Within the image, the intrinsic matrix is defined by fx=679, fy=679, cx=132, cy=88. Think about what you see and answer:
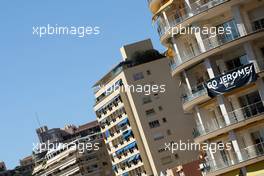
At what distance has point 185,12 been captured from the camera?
45.4m

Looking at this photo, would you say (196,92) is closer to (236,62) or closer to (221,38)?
(236,62)

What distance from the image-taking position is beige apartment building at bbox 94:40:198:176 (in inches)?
3268

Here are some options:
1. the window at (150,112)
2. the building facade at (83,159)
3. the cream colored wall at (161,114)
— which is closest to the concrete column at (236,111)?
the cream colored wall at (161,114)

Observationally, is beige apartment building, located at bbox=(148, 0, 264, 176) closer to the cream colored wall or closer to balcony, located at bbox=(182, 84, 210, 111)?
balcony, located at bbox=(182, 84, 210, 111)

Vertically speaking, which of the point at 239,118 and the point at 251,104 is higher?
the point at 251,104

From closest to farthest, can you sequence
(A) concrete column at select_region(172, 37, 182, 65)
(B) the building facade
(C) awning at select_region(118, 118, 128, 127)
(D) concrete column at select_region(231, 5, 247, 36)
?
(D) concrete column at select_region(231, 5, 247, 36), (A) concrete column at select_region(172, 37, 182, 65), (C) awning at select_region(118, 118, 128, 127), (B) the building facade

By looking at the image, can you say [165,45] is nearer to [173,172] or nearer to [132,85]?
[173,172]

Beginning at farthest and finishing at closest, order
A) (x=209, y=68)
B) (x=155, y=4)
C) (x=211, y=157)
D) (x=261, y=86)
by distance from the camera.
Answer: (x=155, y=4) → (x=211, y=157) → (x=209, y=68) → (x=261, y=86)

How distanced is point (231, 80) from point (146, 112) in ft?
143

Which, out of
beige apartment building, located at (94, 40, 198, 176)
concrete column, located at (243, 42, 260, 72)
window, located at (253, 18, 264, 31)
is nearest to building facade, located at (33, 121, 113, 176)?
beige apartment building, located at (94, 40, 198, 176)

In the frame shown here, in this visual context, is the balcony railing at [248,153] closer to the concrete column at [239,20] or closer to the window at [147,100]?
the concrete column at [239,20]

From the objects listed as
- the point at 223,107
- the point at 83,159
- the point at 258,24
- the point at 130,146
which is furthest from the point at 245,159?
the point at 83,159

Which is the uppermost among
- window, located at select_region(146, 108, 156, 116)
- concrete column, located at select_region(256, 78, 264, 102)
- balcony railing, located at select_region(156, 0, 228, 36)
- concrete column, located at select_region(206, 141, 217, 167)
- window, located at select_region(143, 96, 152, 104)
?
window, located at select_region(143, 96, 152, 104)

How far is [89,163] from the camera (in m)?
131
